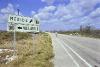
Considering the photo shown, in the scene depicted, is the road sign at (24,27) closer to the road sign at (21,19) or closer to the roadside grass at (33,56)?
the road sign at (21,19)

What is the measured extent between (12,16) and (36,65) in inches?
147

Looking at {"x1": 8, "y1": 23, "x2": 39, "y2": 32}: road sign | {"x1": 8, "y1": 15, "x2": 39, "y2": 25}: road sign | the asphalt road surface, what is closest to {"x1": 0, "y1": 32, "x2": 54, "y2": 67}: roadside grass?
the asphalt road surface

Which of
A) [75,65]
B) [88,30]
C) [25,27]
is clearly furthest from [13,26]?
[88,30]

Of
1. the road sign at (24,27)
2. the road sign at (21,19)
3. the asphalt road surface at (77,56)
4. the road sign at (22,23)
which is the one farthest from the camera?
the road sign at (24,27)

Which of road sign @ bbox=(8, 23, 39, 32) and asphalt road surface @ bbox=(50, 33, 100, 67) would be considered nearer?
asphalt road surface @ bbox=(50, 33, 100, 67)

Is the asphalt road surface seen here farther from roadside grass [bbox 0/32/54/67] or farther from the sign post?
the sign post

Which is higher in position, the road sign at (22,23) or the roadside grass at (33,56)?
the road sign at (22,23)

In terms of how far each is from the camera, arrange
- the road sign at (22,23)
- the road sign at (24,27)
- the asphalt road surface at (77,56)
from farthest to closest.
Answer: the road sign at (24,27)
the road sign at (22,23)
the asphalt road surface at (77,56)

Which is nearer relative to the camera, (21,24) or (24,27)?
(21,24)

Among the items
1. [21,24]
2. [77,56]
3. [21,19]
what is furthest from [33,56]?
[77,56]

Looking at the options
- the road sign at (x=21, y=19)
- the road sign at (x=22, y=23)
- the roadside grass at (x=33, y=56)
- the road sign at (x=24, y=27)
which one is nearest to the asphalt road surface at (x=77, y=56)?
the roadside grass at (x=33, y=56)

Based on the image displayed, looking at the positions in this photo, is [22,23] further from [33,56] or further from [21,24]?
[33,56]

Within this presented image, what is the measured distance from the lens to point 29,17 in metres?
16.3

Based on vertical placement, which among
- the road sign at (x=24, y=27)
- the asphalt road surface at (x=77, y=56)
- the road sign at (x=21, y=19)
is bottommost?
the asphalt road surface at (x=77, y=56)
